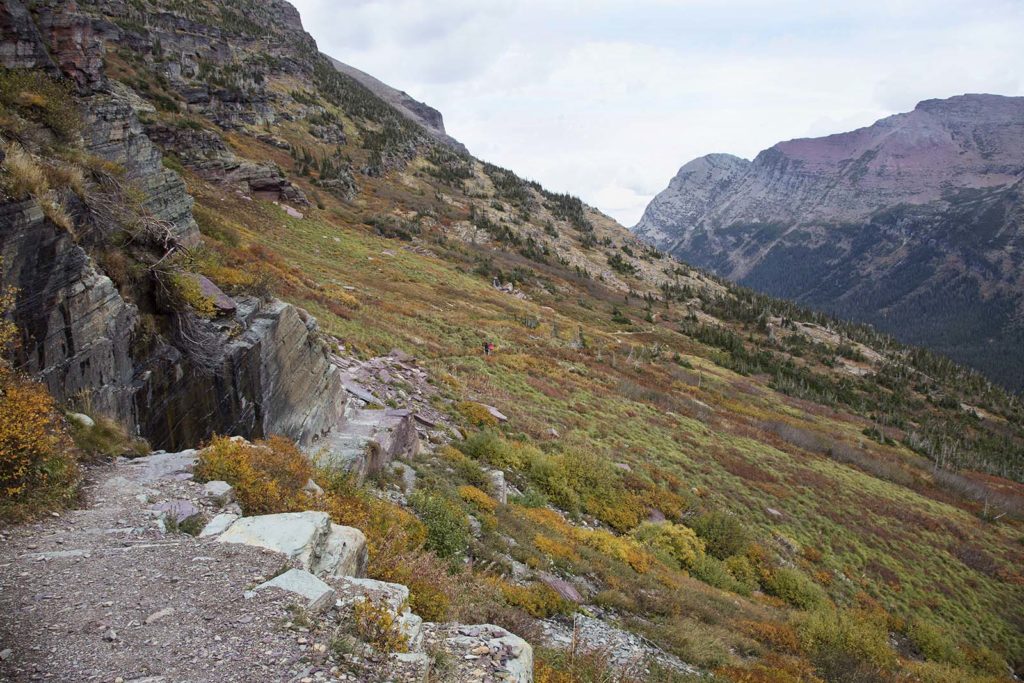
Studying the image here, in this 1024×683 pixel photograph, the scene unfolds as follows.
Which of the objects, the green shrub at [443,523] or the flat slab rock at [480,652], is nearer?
the flat slab rock at [480,652]

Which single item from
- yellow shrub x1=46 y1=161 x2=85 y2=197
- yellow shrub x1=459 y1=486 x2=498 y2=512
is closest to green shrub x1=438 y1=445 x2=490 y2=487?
yellow shrub x1=459 y1=486 x2=498 y2=512

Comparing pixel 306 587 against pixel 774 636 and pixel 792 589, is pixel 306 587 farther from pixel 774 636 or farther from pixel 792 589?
pixel 792 589

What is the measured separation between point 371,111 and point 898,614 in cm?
11331

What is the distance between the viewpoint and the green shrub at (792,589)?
16406 mm

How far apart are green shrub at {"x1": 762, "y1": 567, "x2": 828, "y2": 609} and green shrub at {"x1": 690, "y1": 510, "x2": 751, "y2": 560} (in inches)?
45.6

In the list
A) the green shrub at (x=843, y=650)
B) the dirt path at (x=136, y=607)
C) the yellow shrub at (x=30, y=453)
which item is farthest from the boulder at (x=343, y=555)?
the green shrub at (x=843, y=650)

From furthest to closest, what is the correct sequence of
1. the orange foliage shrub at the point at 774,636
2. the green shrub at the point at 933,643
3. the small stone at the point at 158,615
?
the green shrub at the point at 933,643, the orange foliage shrub at the point at 774,636, the small stone at the point at 158,615

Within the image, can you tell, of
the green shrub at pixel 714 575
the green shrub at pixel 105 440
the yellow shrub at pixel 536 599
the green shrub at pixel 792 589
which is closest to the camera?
the green shrub at pixel 105 440

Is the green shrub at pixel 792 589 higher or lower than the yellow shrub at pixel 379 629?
lower

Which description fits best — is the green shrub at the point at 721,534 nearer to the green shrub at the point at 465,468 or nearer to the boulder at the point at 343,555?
the green shrub at the point at 465,468

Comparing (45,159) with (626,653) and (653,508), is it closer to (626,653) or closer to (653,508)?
(626,653)

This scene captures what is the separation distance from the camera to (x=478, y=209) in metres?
84.3

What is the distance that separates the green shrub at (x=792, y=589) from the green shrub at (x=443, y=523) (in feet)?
38.7

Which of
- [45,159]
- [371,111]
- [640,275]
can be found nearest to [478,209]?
[640,275]
